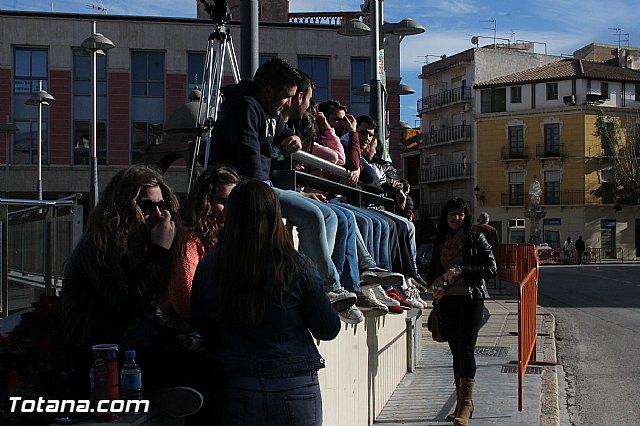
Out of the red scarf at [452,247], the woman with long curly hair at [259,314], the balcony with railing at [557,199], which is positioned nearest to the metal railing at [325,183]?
the red scarf at [452,247]

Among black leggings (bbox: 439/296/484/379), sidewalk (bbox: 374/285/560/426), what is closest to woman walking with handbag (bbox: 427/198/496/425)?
black leggings (bbox: 439/296/484/379)

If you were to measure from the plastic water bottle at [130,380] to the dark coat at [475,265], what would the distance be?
15.4 feet

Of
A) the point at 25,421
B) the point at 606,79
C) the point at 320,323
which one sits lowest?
the point at 25,421

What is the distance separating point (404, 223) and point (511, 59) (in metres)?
67.6

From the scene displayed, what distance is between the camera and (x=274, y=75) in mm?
5176

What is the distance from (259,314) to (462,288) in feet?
14.1

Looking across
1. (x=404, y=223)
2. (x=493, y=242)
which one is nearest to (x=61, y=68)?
(x=493, y=242)

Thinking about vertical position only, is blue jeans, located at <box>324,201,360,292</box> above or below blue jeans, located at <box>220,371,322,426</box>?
above

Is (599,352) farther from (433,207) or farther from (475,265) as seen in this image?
(433,207)

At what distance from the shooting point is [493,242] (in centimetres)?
1648

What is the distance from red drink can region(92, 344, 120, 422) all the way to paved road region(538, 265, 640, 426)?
5.97 meters

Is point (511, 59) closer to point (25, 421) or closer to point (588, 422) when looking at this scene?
point (588, 422)

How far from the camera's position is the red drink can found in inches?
122

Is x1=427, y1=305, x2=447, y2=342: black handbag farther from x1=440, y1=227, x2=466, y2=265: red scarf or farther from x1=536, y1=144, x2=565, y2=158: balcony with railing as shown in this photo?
x1=536, y1=144, x2=565, y2=158: balcony with railing
